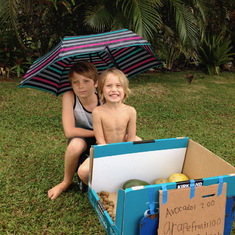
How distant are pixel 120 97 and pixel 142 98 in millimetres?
3529

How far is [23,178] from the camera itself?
268 cm

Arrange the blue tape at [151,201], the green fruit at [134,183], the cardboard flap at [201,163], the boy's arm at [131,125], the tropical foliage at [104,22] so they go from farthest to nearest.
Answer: the tropical foliage at [104,22] < the boy's arm at [131,125] < the green fruit at [134,183] < the cardboard flap at [201,163] < the blue tape at [151,201]

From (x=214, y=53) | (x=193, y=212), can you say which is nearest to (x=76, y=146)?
(x=193, y=212)

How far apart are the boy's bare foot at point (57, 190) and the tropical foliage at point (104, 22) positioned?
11.4ft

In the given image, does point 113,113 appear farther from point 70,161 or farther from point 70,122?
point 70,161

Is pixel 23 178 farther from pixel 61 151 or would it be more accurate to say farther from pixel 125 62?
pixel 125 62

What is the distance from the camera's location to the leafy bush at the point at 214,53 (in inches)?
325

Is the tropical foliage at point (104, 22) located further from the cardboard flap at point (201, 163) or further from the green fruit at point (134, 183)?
the green fruit at point (134, 183)

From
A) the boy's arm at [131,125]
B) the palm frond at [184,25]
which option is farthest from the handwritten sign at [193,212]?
the palm frond at [184,25]

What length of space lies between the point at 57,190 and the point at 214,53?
7.06 meters

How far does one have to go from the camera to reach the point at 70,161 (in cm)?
226

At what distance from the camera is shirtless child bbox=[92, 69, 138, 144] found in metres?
2.11

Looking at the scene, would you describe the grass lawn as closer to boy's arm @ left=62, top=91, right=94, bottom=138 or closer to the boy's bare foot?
the boy's bare foot

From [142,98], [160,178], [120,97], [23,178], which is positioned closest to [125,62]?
[120,97]
